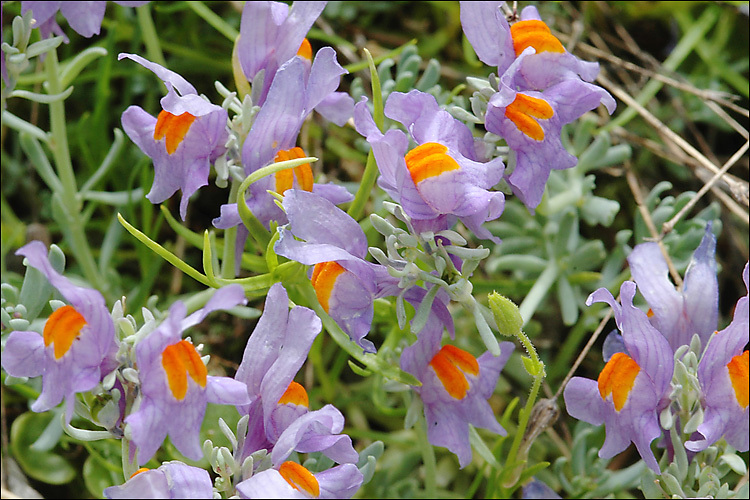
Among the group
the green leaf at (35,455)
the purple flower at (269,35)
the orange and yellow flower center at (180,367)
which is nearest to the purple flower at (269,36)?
the purple flower at (269,35)

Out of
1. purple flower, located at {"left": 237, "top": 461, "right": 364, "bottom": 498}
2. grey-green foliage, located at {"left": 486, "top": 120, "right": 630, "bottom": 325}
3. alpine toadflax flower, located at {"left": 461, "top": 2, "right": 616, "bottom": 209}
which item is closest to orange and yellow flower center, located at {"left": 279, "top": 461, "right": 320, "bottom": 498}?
purple flower, located at {"left": 237, "top": 461, "right": 364, "bottom": 498}

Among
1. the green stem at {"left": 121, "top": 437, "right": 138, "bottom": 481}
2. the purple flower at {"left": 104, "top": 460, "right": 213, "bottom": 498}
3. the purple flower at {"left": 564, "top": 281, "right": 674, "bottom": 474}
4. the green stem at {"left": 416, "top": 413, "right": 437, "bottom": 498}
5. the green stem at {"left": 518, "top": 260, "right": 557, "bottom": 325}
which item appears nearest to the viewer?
the purple flower at {"left": 104, "top": 460, "right": 213, "bottom": 498}

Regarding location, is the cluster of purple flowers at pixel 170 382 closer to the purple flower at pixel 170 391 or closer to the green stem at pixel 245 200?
the purple flower at pixel 170 391

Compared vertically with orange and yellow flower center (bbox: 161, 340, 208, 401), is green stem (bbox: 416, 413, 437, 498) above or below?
below

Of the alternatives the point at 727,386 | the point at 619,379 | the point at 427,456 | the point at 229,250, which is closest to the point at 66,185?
the point at 229,250

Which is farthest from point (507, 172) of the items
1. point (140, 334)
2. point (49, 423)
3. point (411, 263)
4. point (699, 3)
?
point (699, 3)

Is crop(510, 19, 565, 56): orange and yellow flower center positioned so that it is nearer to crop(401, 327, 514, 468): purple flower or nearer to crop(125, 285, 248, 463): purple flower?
crop(401, 327, 514, 468): purple flower
